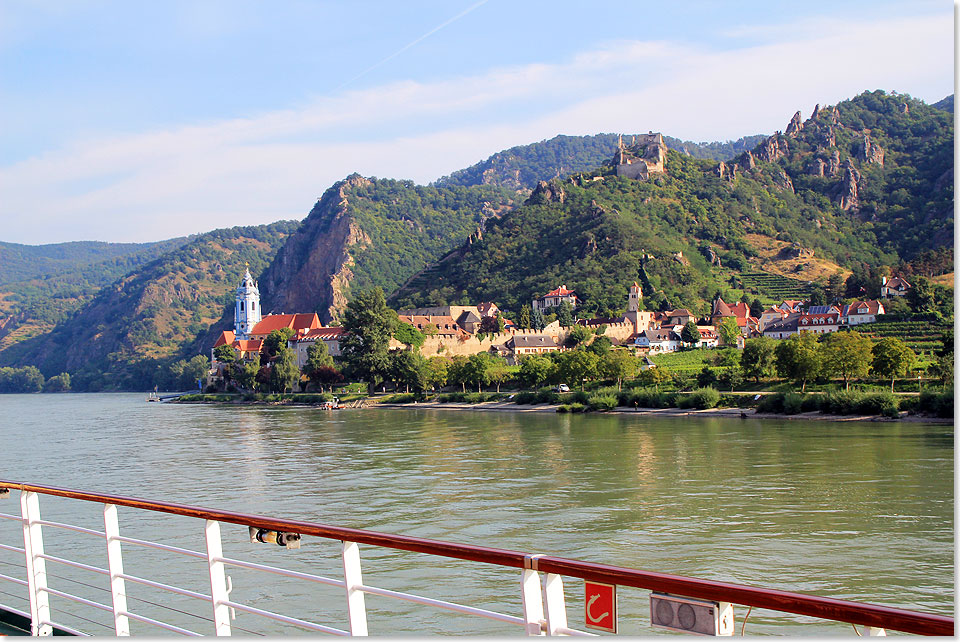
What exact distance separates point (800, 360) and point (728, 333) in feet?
86.6

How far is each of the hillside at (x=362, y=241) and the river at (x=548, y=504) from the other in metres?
97.1

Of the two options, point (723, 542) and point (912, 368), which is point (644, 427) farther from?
point (723, 542)

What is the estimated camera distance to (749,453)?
25.2 m

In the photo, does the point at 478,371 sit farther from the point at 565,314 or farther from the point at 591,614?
the point at 591,614

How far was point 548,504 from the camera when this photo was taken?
706 inches

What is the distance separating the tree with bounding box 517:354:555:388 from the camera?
2196 inches

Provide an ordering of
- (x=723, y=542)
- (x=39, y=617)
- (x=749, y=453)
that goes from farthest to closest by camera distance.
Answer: (x=749, y=453) < (x=723, y=542) < (x=39, y=617)

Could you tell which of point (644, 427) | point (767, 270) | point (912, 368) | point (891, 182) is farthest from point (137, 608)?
point (891, 182)

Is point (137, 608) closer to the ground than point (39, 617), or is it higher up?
closer to the ground

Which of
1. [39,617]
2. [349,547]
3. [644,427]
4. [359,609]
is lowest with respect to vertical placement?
[644,427]

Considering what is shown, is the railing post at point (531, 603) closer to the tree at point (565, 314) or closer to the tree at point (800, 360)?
the tree at point (800, 360)

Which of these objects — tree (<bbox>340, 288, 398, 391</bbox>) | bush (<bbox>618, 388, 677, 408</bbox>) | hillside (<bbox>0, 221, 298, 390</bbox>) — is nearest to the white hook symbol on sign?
bush (<bbox>618, 388, 677, 408</bbox>)

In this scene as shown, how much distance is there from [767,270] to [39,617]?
96.3 meters

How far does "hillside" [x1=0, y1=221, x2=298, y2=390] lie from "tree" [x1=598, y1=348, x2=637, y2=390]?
71.8 metres
